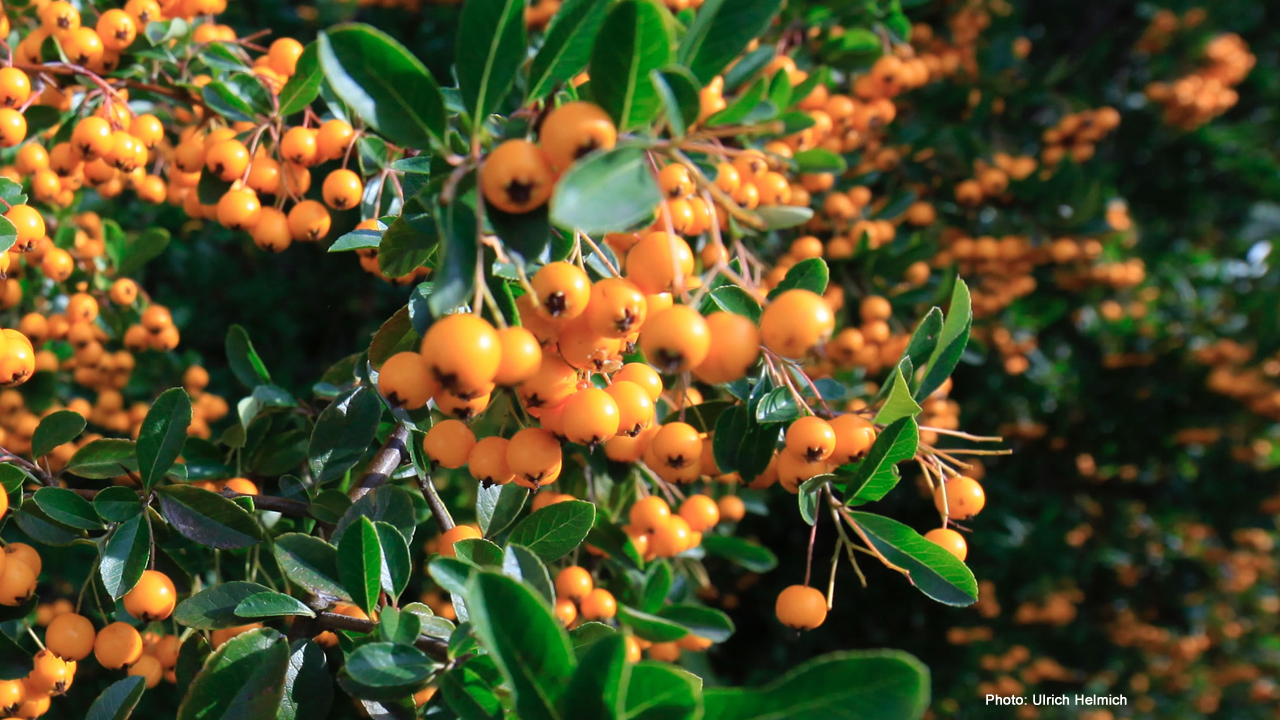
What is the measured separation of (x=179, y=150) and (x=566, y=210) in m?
1.67

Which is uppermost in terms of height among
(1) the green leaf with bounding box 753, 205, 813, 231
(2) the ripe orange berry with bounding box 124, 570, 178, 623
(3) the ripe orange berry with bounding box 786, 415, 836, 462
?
(3) the ripe orange berry with bounding box 786, 415, 836, 462

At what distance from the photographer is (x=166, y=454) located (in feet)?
5.06

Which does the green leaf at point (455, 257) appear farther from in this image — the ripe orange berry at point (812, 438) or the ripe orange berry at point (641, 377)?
the ripe orange berry at point (812, 438)

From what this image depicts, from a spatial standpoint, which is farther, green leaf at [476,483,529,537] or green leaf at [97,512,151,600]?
green leaf at [476,483,529,537]

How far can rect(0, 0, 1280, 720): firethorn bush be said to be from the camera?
1.09 meters

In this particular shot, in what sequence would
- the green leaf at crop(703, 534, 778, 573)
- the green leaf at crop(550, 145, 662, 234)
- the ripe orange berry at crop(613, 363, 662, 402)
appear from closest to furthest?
1. the green leaf at crop(550, 145, 662, 234)
2. the ripe orange berry at crop(613, 363, 662, 402)
3. the green leaf at crop(703, 534, 778, 573)

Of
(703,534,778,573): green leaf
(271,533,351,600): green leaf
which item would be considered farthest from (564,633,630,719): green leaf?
(703,534,778,573): green leaf

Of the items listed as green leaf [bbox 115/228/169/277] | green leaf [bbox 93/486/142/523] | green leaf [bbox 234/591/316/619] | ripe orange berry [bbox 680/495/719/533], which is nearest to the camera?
green leaf [bbox 234/591/316/619]

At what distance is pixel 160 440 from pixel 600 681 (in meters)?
1.13

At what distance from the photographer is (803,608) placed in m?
1.62

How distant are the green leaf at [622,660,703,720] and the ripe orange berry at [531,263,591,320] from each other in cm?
50

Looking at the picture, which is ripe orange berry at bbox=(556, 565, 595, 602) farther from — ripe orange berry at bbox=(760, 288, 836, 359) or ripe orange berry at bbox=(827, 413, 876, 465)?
ripe orange berry at bbox=(760, 288, 836, 359)

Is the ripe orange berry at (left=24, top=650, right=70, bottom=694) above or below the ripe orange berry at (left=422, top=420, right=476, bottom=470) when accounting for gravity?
below

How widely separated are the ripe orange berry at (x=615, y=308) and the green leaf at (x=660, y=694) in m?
0.46
